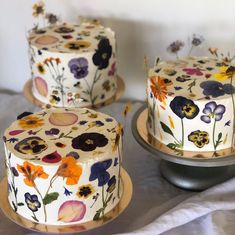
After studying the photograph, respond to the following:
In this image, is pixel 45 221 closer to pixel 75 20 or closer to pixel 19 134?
pixel 19 134

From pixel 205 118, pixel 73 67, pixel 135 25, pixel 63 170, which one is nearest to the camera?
pixel 63 170

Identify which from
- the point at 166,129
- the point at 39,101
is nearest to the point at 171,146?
the point at 166,129

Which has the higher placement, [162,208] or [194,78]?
[194,78]

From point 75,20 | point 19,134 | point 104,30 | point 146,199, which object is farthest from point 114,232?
point 75,20

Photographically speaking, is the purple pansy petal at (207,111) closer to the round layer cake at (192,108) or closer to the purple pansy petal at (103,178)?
the round layer cake at (192,108)

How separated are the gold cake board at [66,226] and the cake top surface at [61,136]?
9cm

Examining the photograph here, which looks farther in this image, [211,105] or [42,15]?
[42,15]

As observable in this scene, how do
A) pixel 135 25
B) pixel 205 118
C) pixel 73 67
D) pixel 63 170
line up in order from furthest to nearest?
pixel 135 25 → pixel 73 67 → pixel 205 118 → pixel 63 170

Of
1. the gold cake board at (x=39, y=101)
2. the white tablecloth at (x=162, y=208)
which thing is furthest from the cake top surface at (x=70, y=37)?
the white tablecloth at (x=162, y=208)

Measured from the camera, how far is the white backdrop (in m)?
1.04

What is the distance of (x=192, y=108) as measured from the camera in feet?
2.62

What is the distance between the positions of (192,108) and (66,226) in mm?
246

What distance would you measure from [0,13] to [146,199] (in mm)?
532

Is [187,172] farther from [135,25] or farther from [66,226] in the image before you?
[135,25]
